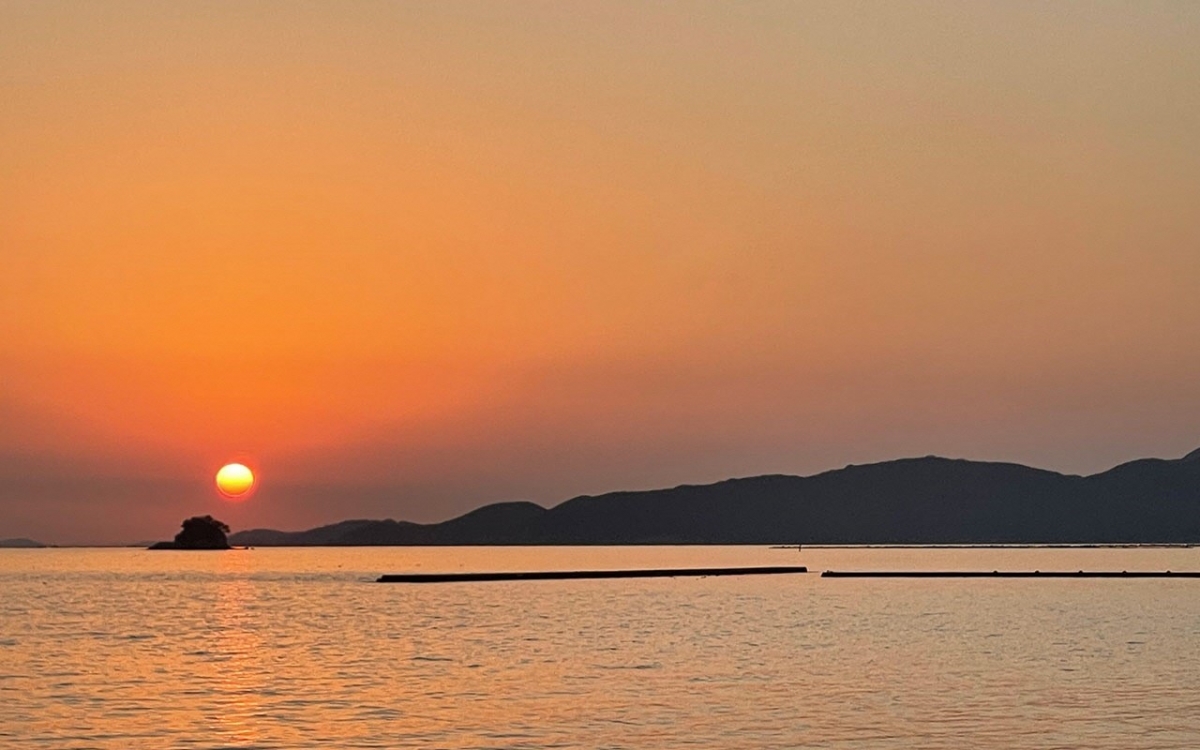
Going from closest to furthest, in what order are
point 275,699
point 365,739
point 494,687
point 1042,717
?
point 365,739
point 1042,717
point 275,699
point 494,687

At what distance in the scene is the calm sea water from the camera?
159 feet

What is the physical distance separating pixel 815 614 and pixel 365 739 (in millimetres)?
79484

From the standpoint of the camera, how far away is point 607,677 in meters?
66.8

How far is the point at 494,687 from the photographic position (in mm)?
62656

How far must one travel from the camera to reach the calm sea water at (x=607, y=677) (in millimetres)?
48406

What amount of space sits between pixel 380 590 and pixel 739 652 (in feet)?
362

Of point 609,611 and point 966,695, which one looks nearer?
point 966,695

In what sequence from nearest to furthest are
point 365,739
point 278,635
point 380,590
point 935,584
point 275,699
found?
point 365,739 < point 275,699 < point 278,635 < point 380,590 < point 935,584

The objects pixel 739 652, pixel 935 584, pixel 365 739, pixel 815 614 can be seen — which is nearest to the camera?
pixel 365 739

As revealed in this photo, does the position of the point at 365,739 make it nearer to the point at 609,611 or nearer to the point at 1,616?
the point at 609,611

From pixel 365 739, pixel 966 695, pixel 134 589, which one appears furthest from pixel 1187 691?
pixel 134 589

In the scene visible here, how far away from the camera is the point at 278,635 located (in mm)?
98250

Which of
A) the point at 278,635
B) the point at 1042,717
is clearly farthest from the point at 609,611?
the point at 1042,717

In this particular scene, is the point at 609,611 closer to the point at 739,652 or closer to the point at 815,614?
the point at 815,614
